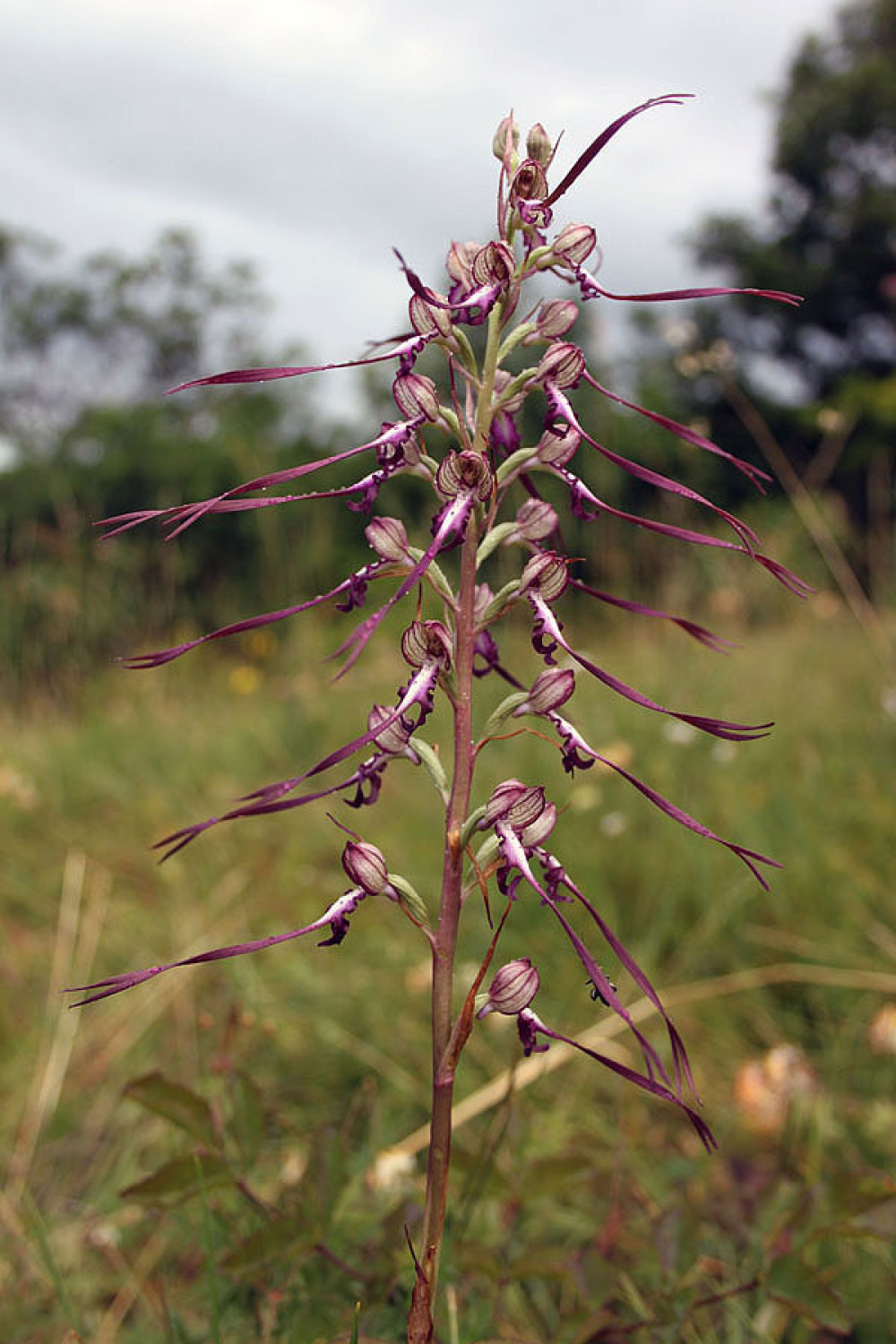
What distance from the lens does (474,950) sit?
9.52 feet

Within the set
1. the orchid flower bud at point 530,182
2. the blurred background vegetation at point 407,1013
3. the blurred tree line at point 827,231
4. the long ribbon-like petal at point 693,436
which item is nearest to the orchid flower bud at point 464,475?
the long ribbon-like petal at point 693,436

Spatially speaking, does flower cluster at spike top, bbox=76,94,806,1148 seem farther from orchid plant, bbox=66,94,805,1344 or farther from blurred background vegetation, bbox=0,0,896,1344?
blurred background vegetation, bbox=0,0,896,1344

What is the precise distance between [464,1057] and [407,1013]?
19 cm

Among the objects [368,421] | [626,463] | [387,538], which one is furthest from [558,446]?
[368,421]

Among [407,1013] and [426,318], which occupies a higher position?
[426,318]

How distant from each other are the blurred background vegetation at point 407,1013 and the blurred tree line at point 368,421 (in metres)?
0.15

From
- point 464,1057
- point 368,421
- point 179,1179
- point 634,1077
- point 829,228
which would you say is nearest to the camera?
point 634,1077

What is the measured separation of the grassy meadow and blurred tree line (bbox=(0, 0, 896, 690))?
1.42 meters

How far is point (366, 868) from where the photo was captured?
919 millimetres

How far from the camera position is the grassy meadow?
4.18ft

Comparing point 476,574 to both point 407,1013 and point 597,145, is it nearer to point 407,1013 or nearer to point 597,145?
point 597,145

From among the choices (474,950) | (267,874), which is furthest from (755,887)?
(267,874)

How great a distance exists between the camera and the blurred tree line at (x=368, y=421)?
7785mm

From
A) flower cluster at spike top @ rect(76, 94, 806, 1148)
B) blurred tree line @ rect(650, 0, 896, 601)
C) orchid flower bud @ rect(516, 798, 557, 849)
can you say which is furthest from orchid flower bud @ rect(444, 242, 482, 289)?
blurred tree line @ rect(650, 0, 896, 601)
